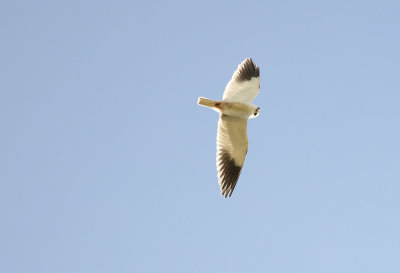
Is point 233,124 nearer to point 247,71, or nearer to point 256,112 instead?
point 256,112

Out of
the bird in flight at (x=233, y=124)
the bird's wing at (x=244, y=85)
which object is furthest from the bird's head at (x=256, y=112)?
the bird's wing at (x=244, y=85)

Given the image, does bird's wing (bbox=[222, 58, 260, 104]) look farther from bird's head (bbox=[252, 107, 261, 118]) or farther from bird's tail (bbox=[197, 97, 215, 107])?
bird's tail (bbox=[197, 97, 215, 107])

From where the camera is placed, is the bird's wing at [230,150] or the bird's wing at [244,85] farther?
the bird's wing at [244,85]

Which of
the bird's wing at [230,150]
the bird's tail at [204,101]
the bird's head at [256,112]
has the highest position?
the bird's head at [256,112]

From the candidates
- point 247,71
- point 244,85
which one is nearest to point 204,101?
point 244,85

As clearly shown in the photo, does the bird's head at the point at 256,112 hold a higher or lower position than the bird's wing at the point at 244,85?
lower

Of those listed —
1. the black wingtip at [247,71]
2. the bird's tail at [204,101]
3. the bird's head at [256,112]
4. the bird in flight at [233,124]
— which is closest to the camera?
the bird's tail at [204,101]

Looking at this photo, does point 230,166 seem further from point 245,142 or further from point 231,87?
point 231,87

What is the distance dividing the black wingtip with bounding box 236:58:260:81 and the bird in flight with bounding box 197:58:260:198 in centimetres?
6

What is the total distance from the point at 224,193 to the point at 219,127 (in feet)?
6.68

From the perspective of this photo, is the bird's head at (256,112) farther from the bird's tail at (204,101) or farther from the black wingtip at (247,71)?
the bird's tail at (204,101)

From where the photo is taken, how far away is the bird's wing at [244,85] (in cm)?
1617

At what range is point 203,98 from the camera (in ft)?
51.7

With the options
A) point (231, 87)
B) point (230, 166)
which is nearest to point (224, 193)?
point (230, 166)
